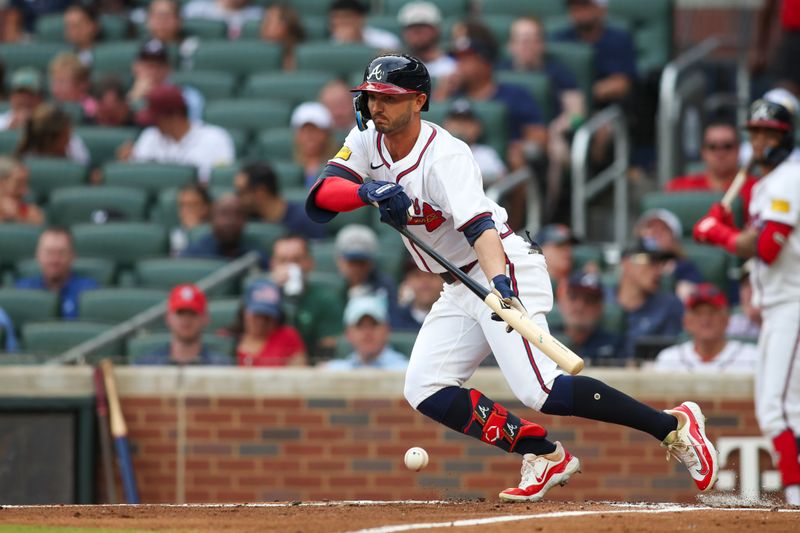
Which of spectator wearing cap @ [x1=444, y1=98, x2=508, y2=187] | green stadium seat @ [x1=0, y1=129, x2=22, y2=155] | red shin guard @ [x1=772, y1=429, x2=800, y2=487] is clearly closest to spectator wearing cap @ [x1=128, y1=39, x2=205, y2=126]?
green stadium seat @ [x1=0, y1=129, x2=22, y2=155]

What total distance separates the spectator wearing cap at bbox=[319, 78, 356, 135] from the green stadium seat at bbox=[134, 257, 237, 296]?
1.79 m

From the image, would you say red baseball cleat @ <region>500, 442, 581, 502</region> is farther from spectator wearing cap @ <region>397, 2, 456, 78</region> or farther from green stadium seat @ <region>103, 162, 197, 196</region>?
spectator wearing cap @ <region>397, 2, 456, 78</region>

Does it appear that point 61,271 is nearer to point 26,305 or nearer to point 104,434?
point 26,305

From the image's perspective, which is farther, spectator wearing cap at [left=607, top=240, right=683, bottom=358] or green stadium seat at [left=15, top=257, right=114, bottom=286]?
green stadium seat at [left=15, top=257, right=114, bottom=286]

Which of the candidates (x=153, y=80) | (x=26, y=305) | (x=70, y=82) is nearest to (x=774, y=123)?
(x=26, y=305)

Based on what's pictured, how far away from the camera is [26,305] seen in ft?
30.9

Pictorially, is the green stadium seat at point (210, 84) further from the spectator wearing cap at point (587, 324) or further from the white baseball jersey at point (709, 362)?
the white baseball jersey at point (709, 362)

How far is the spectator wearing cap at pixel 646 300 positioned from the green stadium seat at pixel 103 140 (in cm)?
431

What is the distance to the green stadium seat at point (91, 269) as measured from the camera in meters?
9.78

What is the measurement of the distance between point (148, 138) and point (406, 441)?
3.97 m

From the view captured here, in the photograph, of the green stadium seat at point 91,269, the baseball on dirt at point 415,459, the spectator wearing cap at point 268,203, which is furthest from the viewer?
the spectator wearing cap at point 268,203

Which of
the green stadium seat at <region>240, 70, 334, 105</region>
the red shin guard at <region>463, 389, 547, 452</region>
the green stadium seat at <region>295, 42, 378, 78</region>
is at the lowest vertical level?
the red shin guard at <region>463, 389, 547, 452</region>

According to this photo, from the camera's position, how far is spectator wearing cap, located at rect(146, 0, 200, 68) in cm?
1249

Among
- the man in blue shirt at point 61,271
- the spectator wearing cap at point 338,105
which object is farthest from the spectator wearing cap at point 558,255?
the man in blue shirt at point 61,271
